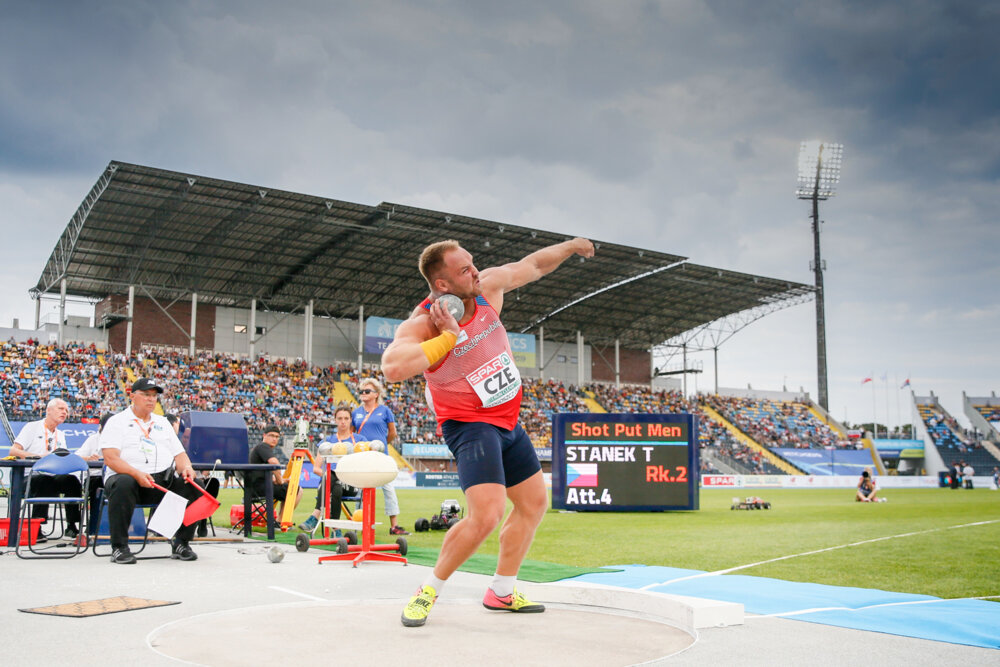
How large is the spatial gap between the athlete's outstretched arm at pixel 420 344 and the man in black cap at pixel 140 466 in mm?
4390

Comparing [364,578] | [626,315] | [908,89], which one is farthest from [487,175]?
[364,578]

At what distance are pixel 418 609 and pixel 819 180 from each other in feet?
185

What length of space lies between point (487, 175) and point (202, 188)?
11.4 meters

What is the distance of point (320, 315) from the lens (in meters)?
46.3

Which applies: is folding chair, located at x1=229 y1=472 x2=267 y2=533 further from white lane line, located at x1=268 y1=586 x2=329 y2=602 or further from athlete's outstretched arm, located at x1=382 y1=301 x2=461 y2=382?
athlete's outstretched arm, located at x1=382 y1=301 x2=461 y2=382

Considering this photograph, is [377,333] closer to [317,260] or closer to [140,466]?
[317,260]

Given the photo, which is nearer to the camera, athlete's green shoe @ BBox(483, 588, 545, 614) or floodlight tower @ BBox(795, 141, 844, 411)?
athlete's green shoe @ BBox(483, 588, 545, 614)

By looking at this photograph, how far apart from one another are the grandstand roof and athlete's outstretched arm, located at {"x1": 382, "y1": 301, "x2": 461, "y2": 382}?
1133 inches

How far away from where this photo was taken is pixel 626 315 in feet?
168

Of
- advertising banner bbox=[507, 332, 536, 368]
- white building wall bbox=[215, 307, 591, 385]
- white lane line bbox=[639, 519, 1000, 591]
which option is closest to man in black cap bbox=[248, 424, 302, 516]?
white lane line bbox=[639, 519, 1000, 591]

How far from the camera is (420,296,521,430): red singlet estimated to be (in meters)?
4.18

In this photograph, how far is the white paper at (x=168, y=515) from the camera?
698 cm

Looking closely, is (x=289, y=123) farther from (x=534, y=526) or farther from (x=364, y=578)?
(x=534, y=526)

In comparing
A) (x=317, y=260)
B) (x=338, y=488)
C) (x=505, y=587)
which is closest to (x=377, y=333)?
(x=317, y=260)
